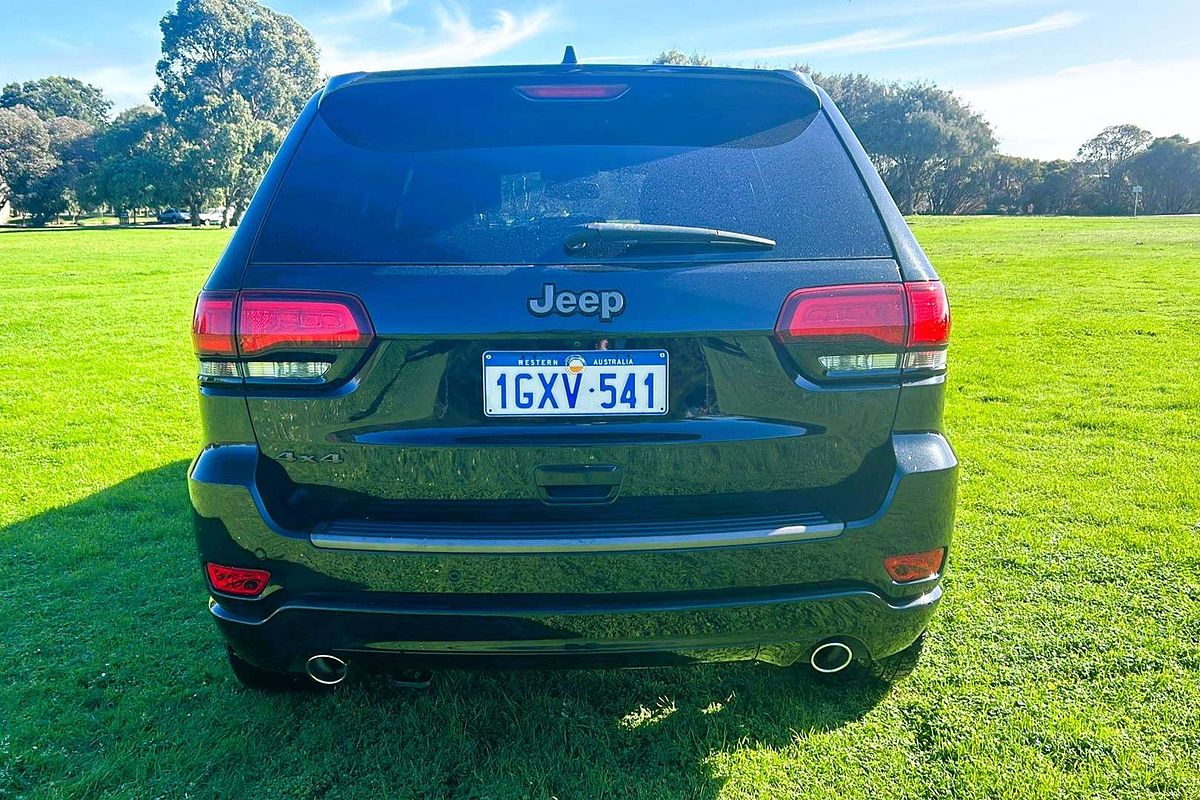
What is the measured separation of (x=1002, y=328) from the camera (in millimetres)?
10172

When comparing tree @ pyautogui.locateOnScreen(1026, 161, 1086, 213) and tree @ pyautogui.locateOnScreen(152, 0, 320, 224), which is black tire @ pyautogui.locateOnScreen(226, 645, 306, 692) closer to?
tree @ pyautogui.locateOnScreen(152, 0, 320, 224)

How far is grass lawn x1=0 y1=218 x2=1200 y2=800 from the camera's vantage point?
228 centimetres

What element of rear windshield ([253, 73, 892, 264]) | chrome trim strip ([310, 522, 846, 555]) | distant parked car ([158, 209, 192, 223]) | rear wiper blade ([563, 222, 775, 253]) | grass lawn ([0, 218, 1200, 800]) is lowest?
distant parked car ([158, 209, 192, 223])

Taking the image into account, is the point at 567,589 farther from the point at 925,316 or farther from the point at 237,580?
the point at 925,316

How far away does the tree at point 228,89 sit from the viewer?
182 ft

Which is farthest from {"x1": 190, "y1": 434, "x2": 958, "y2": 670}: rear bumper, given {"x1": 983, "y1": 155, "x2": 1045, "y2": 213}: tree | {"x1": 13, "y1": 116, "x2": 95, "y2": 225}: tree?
{"x1": 983, "y1": 155, "x2": 1045, "y2": 213}: tree

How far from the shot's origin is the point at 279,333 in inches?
74.5

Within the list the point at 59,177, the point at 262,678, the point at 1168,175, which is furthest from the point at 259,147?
the point at 1168,175

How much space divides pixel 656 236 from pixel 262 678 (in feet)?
5.94

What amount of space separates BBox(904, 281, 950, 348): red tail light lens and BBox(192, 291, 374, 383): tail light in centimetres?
128

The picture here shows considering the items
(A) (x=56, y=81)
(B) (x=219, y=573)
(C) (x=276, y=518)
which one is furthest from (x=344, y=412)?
(A) (x=56, y=81)

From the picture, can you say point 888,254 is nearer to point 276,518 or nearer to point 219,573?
point 276,518

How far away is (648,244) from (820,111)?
29.1 inches

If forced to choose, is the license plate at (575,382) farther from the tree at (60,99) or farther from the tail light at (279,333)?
the tree at (60,99)
